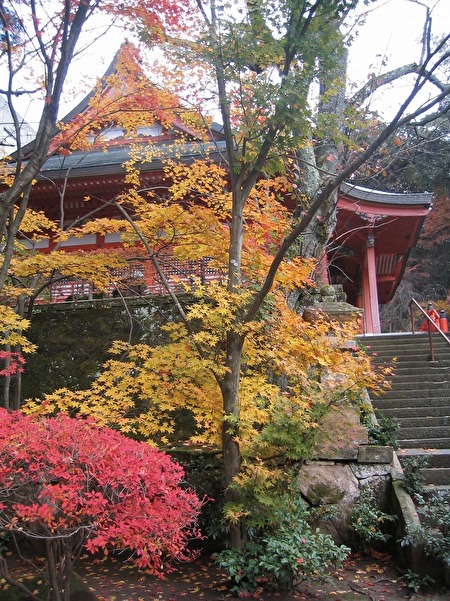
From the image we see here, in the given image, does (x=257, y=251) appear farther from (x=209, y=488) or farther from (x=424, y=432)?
(x=424, y=432)

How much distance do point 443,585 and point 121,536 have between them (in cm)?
339

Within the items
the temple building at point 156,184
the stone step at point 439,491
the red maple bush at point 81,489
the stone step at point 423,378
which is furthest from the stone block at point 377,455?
the temple building at point 156,184

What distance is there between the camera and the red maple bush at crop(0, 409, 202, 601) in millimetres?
3521

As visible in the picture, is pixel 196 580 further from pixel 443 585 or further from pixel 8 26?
pixel 8 26

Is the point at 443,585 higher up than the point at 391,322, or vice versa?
the point at 391,322

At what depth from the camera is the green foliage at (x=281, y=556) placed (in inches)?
189

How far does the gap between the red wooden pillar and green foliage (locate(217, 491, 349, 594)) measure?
996 cm

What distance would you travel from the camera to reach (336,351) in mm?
5383

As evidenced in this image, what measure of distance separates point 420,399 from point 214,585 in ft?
15.1

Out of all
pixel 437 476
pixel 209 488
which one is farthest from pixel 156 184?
pixel 437 476

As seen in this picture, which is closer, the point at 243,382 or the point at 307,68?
the point at 307,68

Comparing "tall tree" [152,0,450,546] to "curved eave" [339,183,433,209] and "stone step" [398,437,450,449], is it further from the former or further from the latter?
"curved eave" [339,183,433,209]

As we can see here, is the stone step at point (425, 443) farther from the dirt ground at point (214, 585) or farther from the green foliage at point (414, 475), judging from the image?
the dirt ground at point (214, 585)

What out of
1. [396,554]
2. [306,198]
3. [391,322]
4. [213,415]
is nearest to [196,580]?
[213,415]
